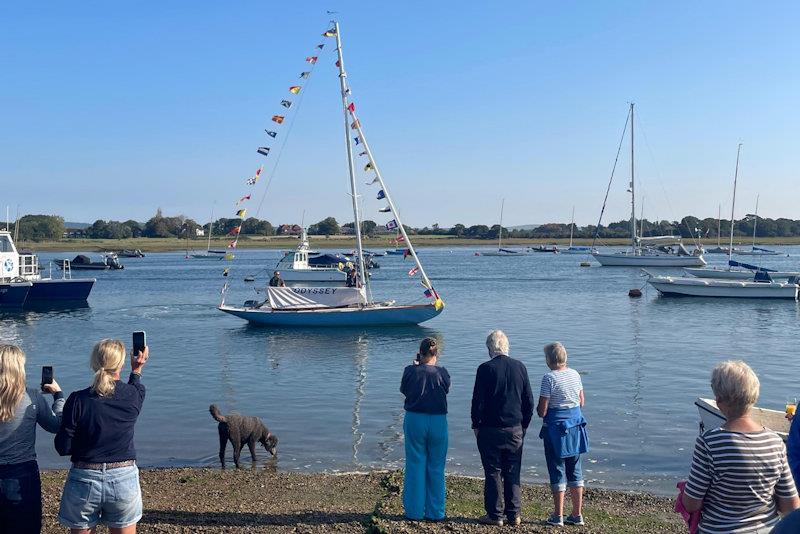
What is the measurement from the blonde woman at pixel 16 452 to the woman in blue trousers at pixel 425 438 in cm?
346

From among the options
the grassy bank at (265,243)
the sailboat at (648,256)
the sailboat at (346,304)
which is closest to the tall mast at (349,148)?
the sailboat at (346,304)

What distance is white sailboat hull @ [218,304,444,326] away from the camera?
2903 cm

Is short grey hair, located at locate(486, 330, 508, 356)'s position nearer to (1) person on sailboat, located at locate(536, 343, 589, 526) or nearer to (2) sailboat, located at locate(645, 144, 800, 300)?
(1) person on sailboat, located at locate(536, 343, 589, 526)

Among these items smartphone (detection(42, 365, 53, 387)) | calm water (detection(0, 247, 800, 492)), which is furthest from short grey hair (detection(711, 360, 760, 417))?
calm water (detection(0, 247, 800, 492))

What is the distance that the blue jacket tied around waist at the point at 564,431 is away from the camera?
297 inches

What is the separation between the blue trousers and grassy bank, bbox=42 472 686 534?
20 centimetres

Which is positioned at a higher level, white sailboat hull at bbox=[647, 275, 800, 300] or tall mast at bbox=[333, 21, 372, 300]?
tall mast at bbox=[333, 21, 372, 300]

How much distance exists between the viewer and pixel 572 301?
46.7 m

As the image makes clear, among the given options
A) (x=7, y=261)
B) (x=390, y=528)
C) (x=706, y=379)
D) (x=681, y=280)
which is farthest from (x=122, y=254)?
(x=390, y=528)

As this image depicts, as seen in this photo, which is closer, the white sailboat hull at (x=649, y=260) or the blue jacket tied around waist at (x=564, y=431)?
the blue jacket tied around waist at (x=564, y=431)

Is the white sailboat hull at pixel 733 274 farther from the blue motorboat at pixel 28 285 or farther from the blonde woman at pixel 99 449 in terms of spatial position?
the blonde woman at pixel 99 449

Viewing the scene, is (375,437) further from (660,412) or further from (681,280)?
(681,280)

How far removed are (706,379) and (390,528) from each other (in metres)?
14.6

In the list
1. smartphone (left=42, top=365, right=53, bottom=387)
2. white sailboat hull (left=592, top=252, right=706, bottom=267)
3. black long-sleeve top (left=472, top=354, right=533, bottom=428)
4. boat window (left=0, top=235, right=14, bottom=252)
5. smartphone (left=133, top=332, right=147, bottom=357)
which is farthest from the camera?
white sailboat hull (left=592, top=252, right=706, bottom=267)
